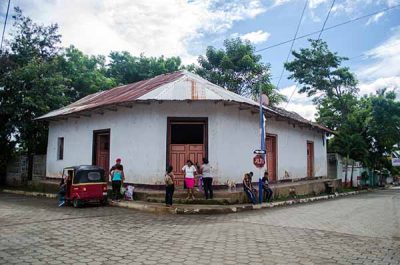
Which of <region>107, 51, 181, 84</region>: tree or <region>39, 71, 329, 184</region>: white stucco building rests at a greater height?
<region>107, 51, 181, 84</region>: tree

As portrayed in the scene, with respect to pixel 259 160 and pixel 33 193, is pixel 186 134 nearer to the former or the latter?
pixel 259 160

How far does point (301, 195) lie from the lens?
16359 mm

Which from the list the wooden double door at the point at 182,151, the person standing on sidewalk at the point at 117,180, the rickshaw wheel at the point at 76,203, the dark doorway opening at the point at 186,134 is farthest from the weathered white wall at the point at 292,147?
the rickshaw wheel at the point at 76,203

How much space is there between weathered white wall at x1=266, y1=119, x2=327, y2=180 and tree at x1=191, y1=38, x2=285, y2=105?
29.0ft

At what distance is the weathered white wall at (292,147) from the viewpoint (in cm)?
1725

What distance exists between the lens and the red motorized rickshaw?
11594 millimetres

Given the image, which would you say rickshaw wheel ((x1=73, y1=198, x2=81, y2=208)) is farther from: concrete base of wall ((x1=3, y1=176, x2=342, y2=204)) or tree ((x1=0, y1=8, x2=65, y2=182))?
tree ((x1=0, y1=8, x2=65, y2=182))

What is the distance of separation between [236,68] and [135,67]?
9.09 meters

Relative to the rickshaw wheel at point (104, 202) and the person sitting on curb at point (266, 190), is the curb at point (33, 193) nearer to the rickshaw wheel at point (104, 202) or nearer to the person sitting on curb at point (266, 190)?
the rickshaw wheel at point (104, 202)

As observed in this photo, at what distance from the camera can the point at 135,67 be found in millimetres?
30594

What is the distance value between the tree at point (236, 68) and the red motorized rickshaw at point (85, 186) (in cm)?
1892

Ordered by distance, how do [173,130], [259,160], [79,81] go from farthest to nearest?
[79,81], [173,130], [259,160]

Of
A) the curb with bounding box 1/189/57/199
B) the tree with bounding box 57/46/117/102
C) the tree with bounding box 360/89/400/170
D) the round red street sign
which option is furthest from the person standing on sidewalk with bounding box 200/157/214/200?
the tree with bounding box 360/89/400/170

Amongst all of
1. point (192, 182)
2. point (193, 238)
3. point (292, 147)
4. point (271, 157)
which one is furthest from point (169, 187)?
point (292, 147)
